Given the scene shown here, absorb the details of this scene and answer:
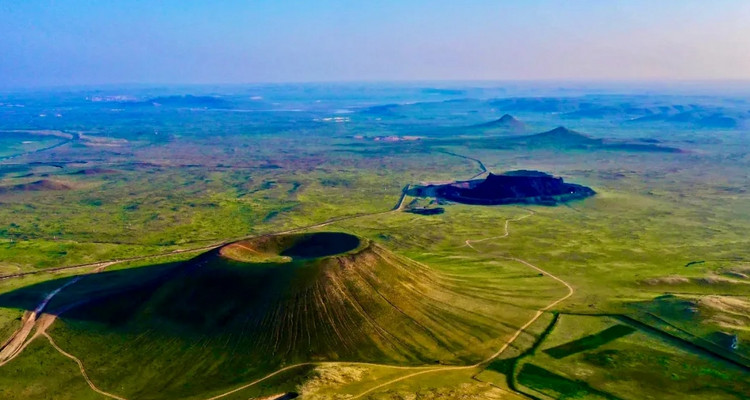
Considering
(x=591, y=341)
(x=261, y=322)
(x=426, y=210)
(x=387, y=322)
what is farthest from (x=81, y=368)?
(x=426, y=210)

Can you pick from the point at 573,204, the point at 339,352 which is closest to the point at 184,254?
the point at 339,352

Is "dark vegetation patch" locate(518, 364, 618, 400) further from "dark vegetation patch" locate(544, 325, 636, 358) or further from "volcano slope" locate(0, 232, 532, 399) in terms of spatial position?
"volcano slope" locate(0, 232, 532, 399)

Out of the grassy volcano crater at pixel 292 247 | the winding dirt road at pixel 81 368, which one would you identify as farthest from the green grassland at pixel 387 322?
the grassy volcano crater at pixel 292 247

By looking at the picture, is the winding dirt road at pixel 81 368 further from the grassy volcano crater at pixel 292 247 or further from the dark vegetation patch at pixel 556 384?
the dark vegetation patch at pixel 556 384

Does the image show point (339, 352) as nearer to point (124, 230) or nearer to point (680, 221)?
point (124, 230)

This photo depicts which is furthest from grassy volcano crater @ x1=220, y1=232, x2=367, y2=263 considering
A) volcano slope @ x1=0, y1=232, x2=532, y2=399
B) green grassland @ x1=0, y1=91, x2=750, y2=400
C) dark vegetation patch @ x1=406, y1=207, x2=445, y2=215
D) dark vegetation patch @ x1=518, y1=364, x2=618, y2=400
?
dark vegetation patch @ x1=406, y1=207, x2=445, y2=215
